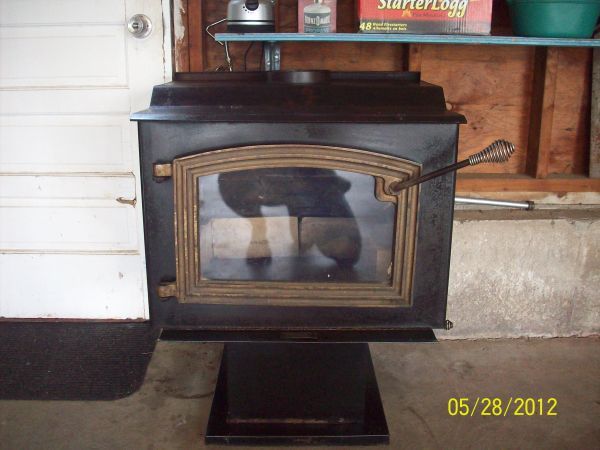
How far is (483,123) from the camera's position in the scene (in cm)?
223

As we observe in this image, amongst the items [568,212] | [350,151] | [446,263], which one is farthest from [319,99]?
[568,212]

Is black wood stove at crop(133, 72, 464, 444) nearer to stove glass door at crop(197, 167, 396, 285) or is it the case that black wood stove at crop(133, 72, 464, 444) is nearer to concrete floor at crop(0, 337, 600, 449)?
stove glass door at crop(197, 167, 396, 285)

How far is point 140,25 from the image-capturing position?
6.95 feet

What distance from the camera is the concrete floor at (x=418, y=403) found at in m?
1.71

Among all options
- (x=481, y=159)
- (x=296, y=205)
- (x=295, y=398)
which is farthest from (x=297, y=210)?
(x=295, y=398)

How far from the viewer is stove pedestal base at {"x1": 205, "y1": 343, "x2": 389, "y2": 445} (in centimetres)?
168

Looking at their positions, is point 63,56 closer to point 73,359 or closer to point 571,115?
point 73,359

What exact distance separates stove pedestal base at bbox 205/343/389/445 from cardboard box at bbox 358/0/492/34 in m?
0.92

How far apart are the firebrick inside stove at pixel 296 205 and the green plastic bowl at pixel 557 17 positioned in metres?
0.52
